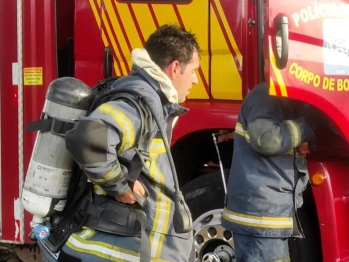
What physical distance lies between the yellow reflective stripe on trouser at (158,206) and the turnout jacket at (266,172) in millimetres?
676

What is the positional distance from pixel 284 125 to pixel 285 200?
1.18 ft

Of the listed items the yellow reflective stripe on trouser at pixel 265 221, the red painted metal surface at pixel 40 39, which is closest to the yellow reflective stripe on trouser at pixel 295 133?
the yellow reflective stripe on trouser at pixel 265 221

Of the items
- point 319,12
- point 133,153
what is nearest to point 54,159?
point 133,153

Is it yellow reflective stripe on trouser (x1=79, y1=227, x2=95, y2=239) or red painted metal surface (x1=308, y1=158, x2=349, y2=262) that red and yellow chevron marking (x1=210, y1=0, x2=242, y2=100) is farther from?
yellow reflective stripe on trouser (x1=79, y1=227, x2=95, y2=239)

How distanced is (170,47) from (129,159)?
0.45m

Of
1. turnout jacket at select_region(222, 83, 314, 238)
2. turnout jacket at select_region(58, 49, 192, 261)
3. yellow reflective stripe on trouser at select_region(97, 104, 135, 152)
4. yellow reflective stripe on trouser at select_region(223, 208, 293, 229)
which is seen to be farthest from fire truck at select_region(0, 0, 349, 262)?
yellow reflective stripe on trouser at select_region(97, 104, 135, 152)

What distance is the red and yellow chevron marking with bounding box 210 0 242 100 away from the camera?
11.8ft

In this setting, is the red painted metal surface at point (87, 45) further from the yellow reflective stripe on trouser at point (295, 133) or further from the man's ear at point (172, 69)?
the man's ear at point (172, 69)

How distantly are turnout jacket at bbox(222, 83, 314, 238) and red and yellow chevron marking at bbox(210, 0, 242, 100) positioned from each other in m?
0.49

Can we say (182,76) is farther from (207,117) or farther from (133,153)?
(207,117)

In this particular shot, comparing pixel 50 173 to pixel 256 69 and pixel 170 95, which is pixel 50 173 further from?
pixel 256 69

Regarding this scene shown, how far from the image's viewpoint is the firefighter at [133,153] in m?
2.27

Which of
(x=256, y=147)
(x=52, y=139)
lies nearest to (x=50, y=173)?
(x=52, y=139)

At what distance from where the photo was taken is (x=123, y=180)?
2.34 m
